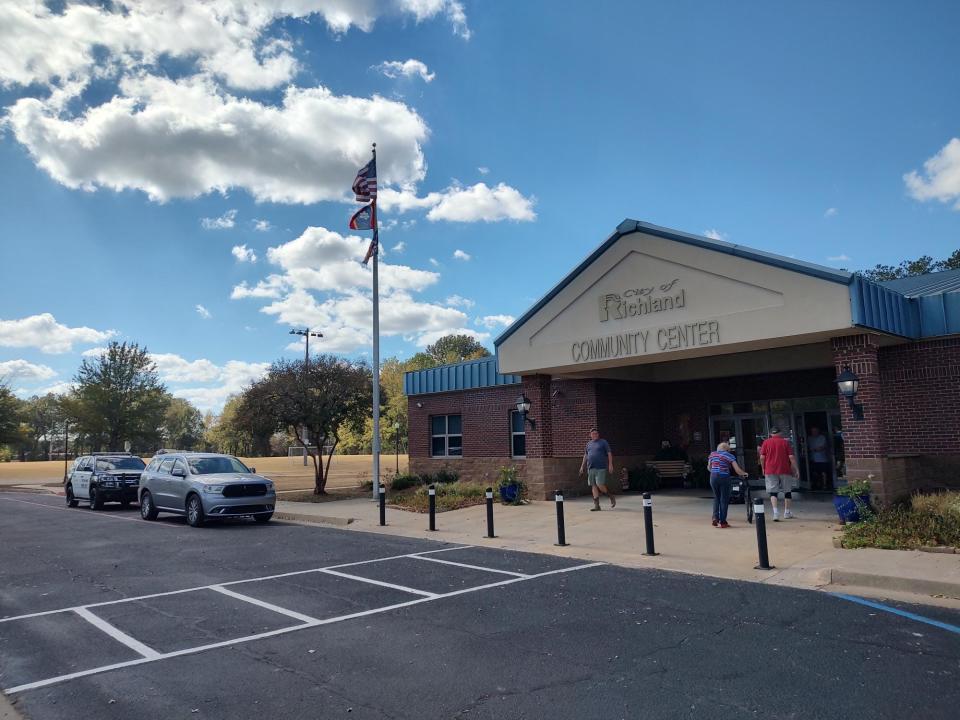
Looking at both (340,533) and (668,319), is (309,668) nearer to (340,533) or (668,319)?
(340,533)

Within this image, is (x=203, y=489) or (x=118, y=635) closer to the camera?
(x=118, y=635)

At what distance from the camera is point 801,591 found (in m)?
7.84

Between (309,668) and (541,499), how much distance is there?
12.9 metres

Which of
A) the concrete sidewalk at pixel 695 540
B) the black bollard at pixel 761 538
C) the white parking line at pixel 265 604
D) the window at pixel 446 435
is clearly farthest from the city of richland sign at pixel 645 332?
the white parking line at pixel 265 604

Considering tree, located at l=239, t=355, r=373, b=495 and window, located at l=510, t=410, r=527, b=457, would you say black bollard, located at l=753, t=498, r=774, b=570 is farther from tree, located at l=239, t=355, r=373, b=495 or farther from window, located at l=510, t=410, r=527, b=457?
tree, located at l=239, t=355, r=373, b=495

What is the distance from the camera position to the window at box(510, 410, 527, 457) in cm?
2166

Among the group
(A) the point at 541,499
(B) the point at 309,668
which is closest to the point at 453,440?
(A) the point at 541,499

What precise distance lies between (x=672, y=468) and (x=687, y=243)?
26.7ft

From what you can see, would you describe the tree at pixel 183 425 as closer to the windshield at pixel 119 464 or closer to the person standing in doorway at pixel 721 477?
the windshield at pixel 119 464

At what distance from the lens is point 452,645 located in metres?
6.08

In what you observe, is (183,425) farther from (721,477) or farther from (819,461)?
(721,477)

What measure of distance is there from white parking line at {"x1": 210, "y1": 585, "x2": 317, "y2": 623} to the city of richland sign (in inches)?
383

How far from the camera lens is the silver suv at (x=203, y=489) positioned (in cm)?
1570

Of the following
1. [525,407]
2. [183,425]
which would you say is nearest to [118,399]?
[525,407]
